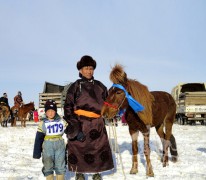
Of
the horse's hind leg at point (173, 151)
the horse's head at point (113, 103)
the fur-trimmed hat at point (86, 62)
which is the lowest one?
the horse's hind leg at point (173, 151)

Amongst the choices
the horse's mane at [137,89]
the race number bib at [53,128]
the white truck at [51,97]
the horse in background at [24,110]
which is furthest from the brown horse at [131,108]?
the horse in background at [24,110]

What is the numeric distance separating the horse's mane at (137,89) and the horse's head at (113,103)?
0.62 feet

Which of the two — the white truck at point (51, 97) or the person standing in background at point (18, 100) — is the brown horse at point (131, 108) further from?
the person standing in background at point (18, 100)

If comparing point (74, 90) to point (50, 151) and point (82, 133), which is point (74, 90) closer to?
point (82, 133)

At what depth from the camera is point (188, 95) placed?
20.1 m

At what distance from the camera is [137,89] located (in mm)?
5559

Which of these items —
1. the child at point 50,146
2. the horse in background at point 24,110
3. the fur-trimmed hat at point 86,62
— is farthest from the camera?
the horse in background at point 24,110

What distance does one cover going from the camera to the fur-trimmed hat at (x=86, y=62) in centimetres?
501

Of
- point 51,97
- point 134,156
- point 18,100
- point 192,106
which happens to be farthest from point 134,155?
point 51,97

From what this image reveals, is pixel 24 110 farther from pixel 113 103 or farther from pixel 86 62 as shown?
pixel 113 103

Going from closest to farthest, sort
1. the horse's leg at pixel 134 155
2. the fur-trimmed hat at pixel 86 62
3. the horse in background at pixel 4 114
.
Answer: the fur-trimmed hat at pixel 86 62, the horse's leg at pixel 134 155, the horse in background at pixel 4 114

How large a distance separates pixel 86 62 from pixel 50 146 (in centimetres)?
145

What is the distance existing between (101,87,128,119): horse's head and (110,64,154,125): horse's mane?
7.4 inches

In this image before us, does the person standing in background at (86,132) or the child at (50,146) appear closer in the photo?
the child at (50,146)
